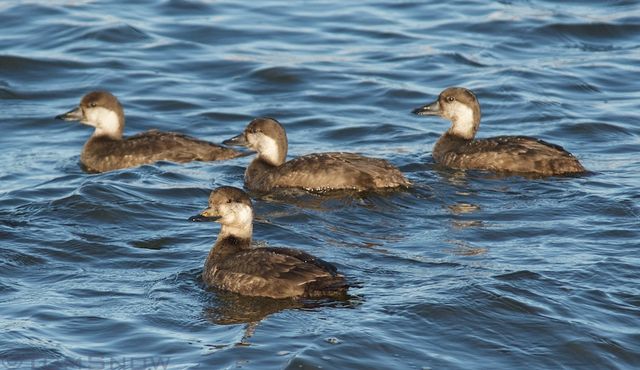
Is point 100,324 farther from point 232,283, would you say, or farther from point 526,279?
point 526,279

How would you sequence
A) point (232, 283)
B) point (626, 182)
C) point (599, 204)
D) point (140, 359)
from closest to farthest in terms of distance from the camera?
point (140, 359), point (232, 283), point (599, 204), point (626, 182)

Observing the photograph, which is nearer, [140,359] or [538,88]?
[140,359]

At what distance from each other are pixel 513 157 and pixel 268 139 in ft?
8.11

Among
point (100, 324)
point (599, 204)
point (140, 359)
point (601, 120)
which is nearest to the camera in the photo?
point (140, 359)

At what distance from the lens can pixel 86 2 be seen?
22125 millimetres

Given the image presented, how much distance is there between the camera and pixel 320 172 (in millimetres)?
12883

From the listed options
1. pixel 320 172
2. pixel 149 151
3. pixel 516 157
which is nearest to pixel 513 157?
pixel 516 157

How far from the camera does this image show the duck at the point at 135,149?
1442cm

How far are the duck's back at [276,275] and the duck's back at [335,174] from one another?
2.75m

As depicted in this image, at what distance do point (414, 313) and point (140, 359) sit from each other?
6.45ft

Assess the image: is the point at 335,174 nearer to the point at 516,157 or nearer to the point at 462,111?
the point at 516,157

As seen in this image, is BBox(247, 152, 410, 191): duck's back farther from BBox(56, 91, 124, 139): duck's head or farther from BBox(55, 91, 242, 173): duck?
BBox(56, 91, 124, 139): duck's head

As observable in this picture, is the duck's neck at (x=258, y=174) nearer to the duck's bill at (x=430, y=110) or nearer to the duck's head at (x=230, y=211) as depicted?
the duck's bill at (x=430, y=110)

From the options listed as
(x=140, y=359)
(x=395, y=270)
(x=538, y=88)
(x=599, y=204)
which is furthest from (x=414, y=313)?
(x=538, y=88)
